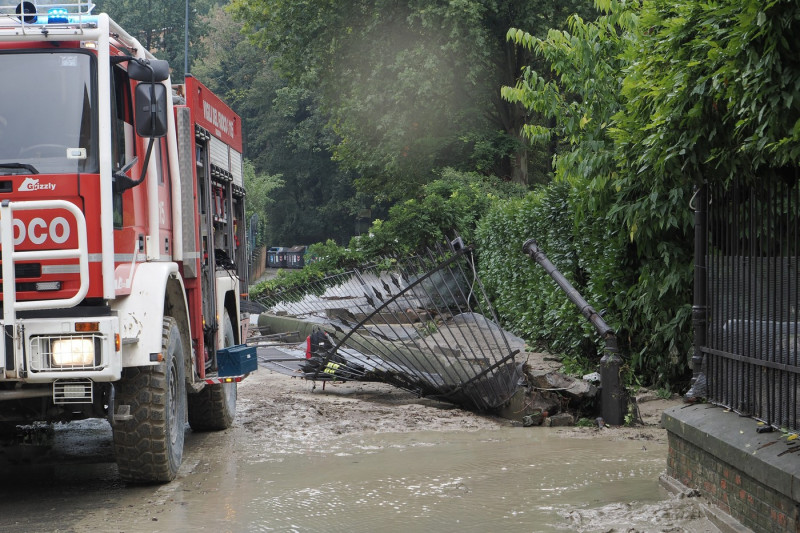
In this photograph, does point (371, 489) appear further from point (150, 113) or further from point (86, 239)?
point (150, 113)

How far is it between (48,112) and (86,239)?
1.03 meters

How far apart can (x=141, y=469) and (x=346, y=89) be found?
25375 millimetres

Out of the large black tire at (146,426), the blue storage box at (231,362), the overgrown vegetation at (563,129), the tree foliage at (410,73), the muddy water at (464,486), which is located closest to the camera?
the overgrown vegetation at (563,129)

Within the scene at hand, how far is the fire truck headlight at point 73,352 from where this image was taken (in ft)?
21.2

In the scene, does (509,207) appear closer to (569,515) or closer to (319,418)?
(319,418)

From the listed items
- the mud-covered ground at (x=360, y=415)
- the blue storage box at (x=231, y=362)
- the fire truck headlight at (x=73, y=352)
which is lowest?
the mud-covered ground at (x=360, y=415)

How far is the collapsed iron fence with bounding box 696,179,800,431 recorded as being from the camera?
5.50 m

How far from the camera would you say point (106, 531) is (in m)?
6.21

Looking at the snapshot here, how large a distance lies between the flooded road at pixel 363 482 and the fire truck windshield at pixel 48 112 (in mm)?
2498

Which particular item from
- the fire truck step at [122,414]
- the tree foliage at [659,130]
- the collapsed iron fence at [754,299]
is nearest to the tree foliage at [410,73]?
the tree foliage at [659,130]

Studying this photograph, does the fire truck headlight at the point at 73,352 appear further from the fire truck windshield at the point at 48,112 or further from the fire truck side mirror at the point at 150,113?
the fire truck side mirror at the point at 150,113

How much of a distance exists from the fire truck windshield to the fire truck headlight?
3.93 ft

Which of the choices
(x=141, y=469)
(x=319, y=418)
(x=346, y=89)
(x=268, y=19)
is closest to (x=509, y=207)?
(x=319, y=418)

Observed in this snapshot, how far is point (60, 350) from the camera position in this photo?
255 inches
